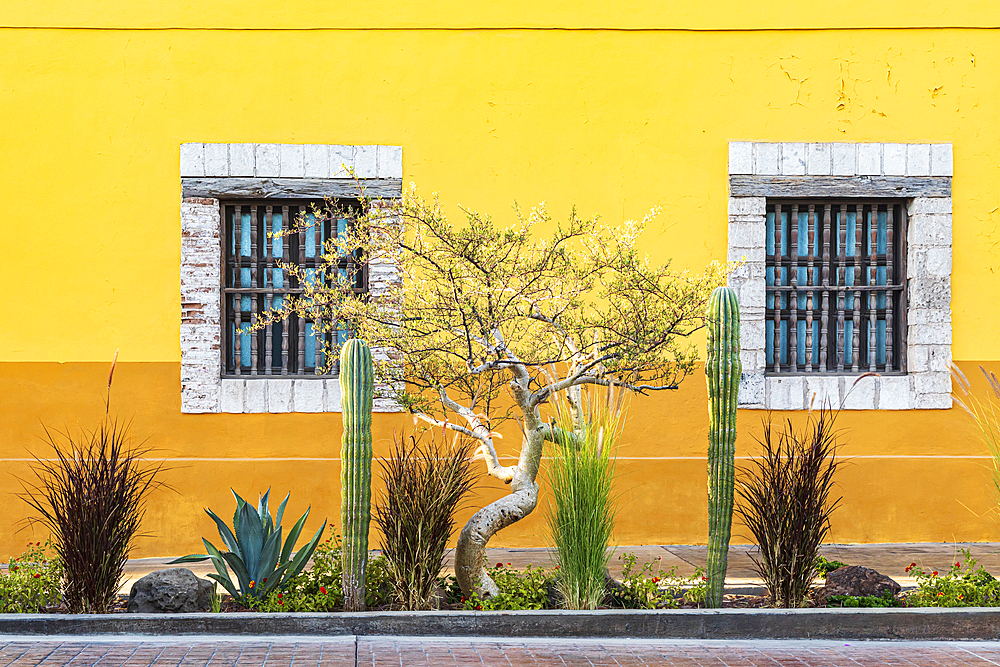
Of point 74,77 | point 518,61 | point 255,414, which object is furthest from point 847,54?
point 74,77

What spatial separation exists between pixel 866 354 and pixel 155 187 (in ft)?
20.4

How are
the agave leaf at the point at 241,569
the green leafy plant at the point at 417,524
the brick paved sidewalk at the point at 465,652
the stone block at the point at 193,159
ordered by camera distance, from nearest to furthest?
the brick paved sidewalk at the point at 465,652
the green leafy plant at the point at 417,524
the agave leaf at the point at 241,569
the stone block at the point at 193,159

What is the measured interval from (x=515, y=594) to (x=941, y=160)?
534 cm

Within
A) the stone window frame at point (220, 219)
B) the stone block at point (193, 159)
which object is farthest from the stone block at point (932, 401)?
the stone block at point (193, 159)

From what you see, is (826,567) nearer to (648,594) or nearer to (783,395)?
(648,594)

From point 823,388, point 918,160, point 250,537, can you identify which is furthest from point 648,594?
point 918,160

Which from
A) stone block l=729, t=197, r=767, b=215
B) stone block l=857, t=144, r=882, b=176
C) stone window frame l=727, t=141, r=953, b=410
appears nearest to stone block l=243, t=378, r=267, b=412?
stone window frame l=727, t=141, r=953, b=410

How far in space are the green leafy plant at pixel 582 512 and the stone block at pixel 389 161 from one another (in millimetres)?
3037

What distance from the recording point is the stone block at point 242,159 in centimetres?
759

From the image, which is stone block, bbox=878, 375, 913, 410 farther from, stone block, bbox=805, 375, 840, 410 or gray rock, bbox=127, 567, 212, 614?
gray rock, bbox=127, 567, 212, 614

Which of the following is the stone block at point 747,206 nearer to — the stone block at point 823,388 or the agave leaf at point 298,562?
the stone block at point 823,388

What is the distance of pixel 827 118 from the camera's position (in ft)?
26.0

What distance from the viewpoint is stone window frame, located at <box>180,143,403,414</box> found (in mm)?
7570

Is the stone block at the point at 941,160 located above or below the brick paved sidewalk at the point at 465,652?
above
